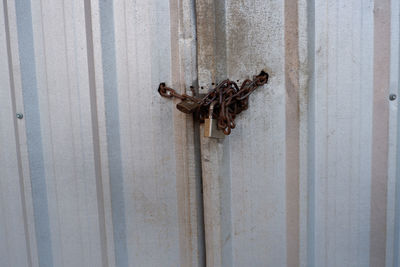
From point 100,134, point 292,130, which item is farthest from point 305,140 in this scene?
point 100,134

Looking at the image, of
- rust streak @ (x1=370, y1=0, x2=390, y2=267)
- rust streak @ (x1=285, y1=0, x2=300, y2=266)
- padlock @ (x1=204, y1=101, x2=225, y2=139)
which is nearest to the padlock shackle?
padlock @ (x1=204, y1=101, x2=225, y2=139)

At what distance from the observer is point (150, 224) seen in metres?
1.23

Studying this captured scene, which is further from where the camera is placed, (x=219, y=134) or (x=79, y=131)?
(x=79, y=131)

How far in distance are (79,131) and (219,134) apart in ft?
1.77

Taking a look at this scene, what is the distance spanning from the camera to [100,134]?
120 centimetres

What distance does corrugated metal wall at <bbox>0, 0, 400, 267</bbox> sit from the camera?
3.71ft

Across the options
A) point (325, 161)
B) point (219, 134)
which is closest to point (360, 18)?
point (325, 161)

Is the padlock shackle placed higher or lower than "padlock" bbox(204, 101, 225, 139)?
higher

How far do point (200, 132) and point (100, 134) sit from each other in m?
0.38

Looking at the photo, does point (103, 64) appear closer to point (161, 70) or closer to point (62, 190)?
point (161, 70)

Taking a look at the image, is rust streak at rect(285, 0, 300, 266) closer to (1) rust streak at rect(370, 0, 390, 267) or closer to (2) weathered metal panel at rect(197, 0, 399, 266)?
(2) weathered metal panel at rect(197, 0, 399, 266)

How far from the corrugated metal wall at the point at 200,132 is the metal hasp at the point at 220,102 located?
0.04m

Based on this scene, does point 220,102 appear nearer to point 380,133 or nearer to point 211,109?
point 211,109

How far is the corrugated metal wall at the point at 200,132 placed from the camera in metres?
1.13
